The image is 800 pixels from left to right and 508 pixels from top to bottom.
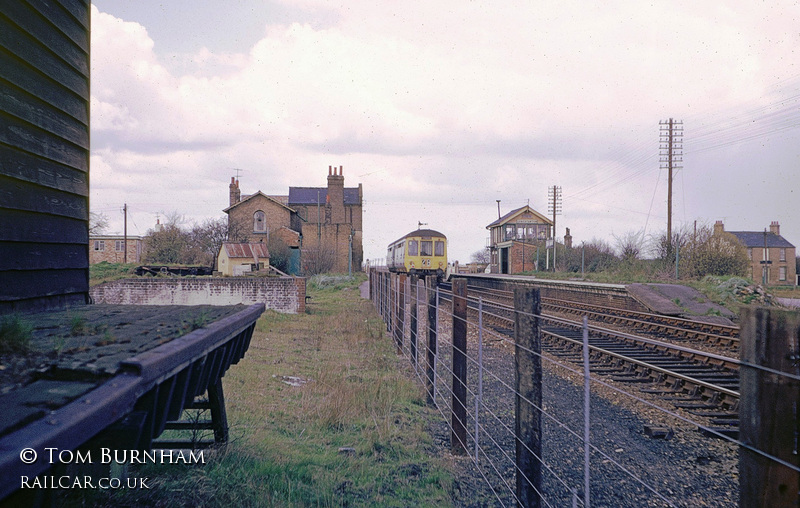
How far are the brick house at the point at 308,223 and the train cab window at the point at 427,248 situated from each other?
12.6m

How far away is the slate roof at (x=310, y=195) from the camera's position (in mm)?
58594

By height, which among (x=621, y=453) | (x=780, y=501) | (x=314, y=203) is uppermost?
(x=314, y=203)

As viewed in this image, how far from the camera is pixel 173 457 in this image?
3416 mm

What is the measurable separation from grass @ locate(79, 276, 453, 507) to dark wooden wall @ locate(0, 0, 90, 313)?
151cm

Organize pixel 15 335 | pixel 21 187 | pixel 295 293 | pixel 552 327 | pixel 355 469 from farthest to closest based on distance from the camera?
1. pixel 295 293
2. pixel 552 327
3. pixel 355 469
4. pixel 21 187
5. pixel 15 335

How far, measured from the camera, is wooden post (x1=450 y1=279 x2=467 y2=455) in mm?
4633

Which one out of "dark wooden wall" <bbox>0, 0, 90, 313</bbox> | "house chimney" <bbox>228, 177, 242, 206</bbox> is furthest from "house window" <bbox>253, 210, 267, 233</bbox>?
"dark wooden wall" <bbox>0, 0, 90, 313</bbox>

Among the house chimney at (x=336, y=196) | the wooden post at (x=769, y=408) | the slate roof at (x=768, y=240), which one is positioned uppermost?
the house chimney at (x=336, y=196)

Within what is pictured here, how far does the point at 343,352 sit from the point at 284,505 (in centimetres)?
612

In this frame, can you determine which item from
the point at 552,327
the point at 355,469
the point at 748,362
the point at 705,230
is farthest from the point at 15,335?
the point at 705,230

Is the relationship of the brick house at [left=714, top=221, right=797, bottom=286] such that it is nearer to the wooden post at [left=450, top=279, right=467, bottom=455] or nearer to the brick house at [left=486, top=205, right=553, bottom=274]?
the brick house at [left=486, top=205, right=553, bottom=274]

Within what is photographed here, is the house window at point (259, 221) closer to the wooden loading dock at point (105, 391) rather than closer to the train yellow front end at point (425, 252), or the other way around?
the train yellow front end at point (425, 252)

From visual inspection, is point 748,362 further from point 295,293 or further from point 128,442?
point 295,293

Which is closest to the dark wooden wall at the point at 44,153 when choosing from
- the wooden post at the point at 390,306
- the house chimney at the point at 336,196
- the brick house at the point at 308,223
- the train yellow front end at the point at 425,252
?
the wooden post at the point at 390,306
